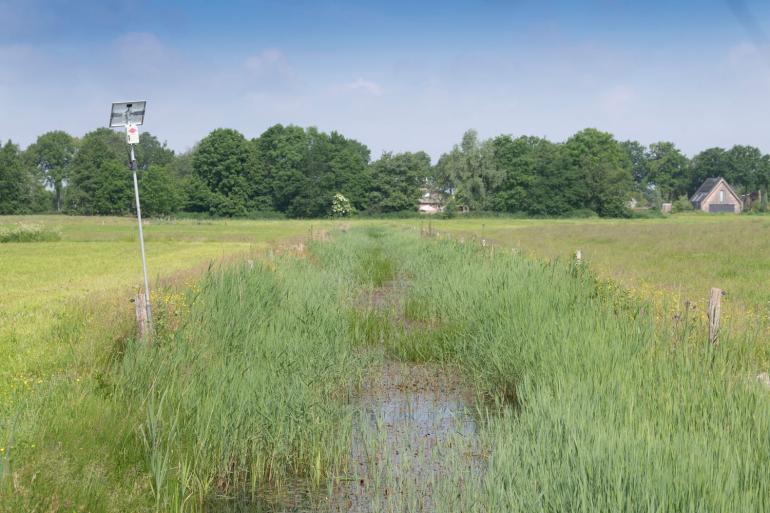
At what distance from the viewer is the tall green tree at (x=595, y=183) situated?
8956cm

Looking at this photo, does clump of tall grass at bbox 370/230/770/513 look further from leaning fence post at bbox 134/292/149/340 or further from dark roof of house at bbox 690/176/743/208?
dark roof of house at bbox 690/176/743/208

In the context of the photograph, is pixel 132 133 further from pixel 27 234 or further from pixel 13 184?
pixel 13 184

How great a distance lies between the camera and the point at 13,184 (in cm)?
9181

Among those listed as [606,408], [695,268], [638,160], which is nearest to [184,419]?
[606,408]

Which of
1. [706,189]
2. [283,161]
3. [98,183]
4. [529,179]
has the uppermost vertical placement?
[283,161]

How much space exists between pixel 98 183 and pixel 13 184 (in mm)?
11364

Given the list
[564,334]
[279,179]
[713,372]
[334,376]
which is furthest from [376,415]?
[279,179]

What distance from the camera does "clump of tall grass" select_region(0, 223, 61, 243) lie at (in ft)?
138

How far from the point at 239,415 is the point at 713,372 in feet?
16.1

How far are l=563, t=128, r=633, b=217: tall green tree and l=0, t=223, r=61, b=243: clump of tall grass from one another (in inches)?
2734

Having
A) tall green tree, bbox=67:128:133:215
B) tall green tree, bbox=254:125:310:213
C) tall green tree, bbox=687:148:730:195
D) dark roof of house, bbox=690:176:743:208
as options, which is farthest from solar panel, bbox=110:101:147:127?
tall green tree, bbox=687:148:730:195

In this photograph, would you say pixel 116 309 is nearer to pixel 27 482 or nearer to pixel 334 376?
pixel 334 376

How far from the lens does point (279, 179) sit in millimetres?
100875

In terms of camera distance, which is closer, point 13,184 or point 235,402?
point 235,402
